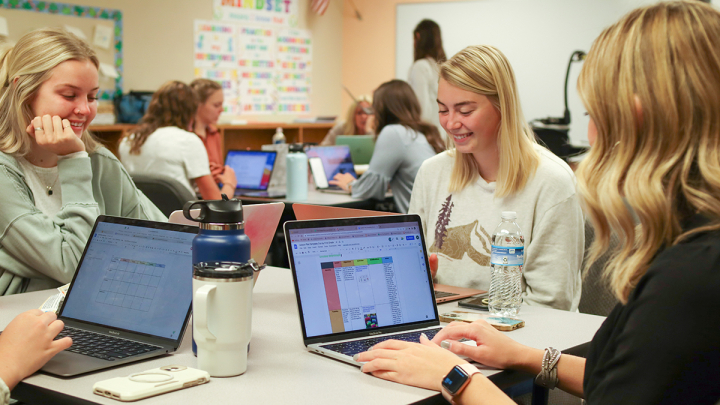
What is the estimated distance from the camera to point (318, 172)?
3965mm

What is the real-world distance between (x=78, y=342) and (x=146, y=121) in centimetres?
257

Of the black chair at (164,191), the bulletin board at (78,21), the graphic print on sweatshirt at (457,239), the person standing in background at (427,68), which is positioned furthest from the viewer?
the person standing in background at (427,68)

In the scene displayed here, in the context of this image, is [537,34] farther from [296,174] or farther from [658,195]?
[658,195]

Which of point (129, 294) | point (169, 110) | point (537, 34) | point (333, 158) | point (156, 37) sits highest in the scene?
point (537, 34)

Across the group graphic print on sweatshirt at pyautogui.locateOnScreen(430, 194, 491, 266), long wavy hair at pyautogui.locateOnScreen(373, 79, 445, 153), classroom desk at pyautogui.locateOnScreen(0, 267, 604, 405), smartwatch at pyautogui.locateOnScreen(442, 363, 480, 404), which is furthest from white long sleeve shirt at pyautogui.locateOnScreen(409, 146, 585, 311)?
long wavy hair at pyautogui.locateOnScreen(373, 79, 445, 153)

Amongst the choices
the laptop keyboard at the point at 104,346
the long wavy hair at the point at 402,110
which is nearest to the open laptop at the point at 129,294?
the laptop keyboard at the point at 104,346

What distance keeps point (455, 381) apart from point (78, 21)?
481 cm

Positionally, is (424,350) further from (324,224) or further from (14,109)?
(14,109)

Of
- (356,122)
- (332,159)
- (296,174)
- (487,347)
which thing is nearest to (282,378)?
(487,347)

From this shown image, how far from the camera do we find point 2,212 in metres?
1.51

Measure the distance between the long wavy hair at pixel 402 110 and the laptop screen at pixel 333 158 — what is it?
56 centimetres

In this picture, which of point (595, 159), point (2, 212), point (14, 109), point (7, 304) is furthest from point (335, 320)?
point (14, 109)

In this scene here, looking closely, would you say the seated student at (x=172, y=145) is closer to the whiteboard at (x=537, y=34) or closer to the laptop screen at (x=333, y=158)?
the laptop screen at (x=333, y=158)

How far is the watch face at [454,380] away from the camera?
0.97m
